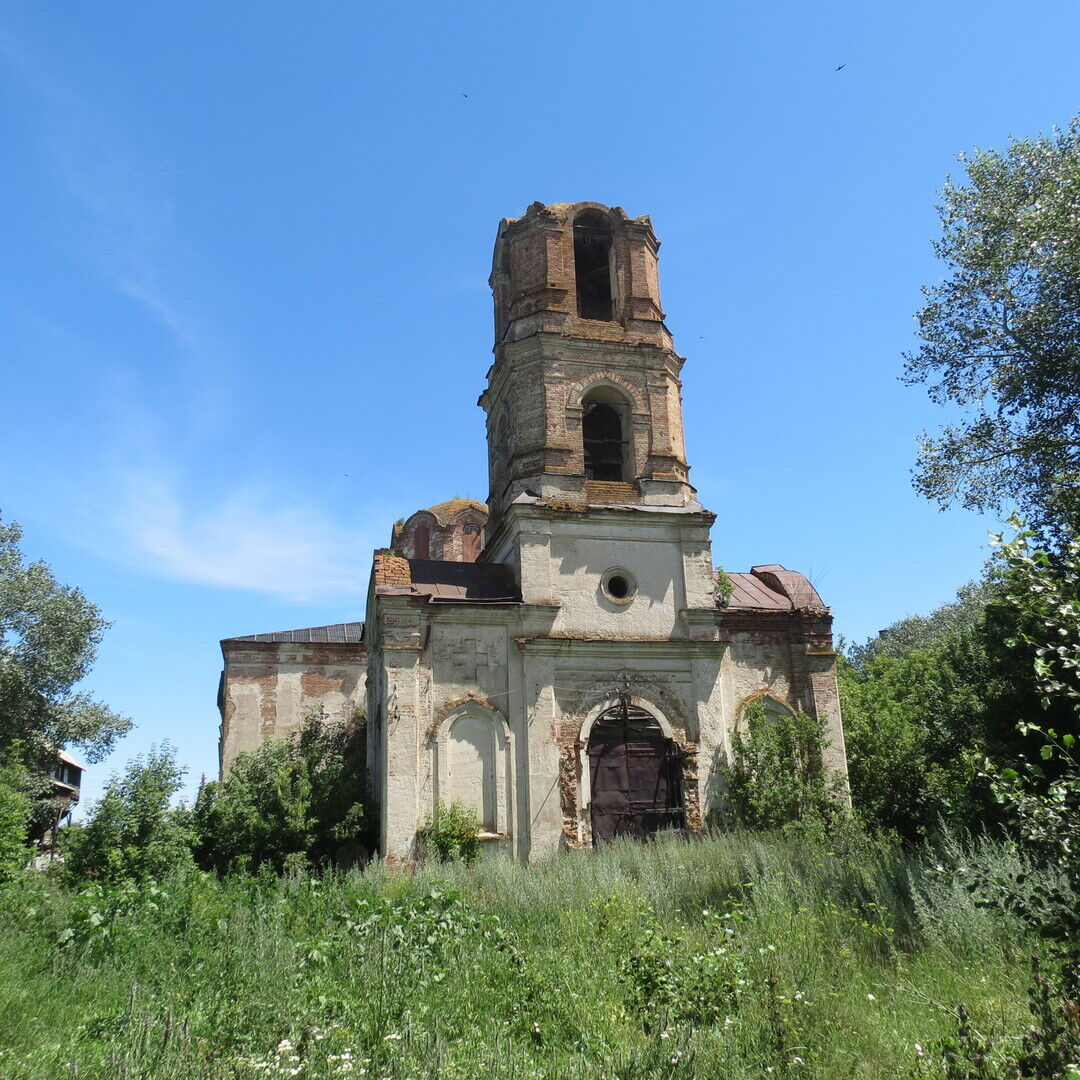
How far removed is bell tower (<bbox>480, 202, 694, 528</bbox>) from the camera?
1694cm

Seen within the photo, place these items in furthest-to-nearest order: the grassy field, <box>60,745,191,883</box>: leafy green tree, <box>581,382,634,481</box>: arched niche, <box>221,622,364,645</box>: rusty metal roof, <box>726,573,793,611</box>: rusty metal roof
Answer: <box>221,622,364,645</box>: rusty metal roof < <box>581,382,634,481</box>: arched niche < <box>726,573,793,611</box>: rusty metal roof < <box>60,745,191,883</box>: leafy green tree < the grassy field

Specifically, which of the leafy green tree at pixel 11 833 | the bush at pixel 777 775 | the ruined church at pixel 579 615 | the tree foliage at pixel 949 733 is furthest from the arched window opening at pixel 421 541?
the bush at pixel 777 775

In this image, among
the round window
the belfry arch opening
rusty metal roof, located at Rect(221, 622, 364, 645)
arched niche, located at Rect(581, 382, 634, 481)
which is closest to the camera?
the round window

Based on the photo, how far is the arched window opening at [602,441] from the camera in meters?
17.8

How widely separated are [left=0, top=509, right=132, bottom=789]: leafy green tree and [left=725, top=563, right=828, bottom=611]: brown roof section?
58.2ft

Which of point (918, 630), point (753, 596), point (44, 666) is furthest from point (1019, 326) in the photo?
point (918, 630)

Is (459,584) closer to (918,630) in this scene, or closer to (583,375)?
(583,375)

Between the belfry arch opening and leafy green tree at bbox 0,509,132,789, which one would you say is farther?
leafy green tree at bbox 0,509,132,789

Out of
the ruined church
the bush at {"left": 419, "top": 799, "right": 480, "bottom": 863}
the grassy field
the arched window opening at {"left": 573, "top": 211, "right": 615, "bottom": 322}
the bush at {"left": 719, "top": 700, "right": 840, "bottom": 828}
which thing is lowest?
the grassy field

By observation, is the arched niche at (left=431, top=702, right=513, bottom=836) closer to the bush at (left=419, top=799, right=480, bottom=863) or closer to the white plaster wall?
the bush at (left=419, top=799, right=480, bottom=863)

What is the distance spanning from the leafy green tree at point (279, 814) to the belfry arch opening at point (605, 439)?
722 cm

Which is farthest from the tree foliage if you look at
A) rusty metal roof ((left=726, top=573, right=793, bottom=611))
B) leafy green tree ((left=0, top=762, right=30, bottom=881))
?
leafy green tree ((left=0, top=762, right=30, bottom=881))

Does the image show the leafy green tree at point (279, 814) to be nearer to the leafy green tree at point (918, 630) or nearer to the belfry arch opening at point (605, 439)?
the belfry arch opening at point (605, 439)

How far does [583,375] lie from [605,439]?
1359mm
